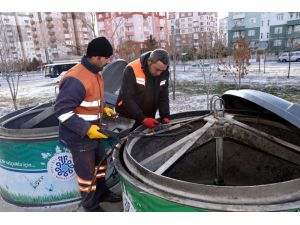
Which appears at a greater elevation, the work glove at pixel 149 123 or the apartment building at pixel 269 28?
the apartment building at pixel 269 28

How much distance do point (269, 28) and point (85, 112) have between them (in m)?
45.4

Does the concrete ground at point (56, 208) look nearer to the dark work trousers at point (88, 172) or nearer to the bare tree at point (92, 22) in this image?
the dark work trousers at point (88, 172)

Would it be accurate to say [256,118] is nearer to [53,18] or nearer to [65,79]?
[65,79]

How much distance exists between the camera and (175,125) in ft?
9.91

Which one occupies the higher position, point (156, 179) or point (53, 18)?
point (53, 18)

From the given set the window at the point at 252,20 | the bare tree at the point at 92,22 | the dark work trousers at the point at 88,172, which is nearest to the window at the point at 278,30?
the window at the point at 252,20

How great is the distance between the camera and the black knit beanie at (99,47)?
2.47m

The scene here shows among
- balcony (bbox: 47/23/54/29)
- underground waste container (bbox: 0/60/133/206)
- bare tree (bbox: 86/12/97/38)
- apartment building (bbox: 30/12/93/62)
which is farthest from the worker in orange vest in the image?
balcony (bbox: 47/23/54/29)

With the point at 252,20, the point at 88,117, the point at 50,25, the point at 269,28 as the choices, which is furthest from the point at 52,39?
the point at 88,117

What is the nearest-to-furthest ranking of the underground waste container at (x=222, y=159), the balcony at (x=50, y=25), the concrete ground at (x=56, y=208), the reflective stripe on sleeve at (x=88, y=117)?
1. the underground waste container at (x=222, y=159)
2. the reflective stripe on sleeve at (x=88, y=117)
3. the concrete ground at (x=56, y=208)
4. the balcony at (x=50, y=25)

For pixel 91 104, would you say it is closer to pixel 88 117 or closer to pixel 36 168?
pixel 88 117

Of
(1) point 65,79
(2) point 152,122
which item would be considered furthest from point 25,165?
(2) point 152,122

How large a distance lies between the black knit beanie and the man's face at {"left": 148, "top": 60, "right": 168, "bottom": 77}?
0.65 metres

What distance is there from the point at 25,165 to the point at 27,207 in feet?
2.10
